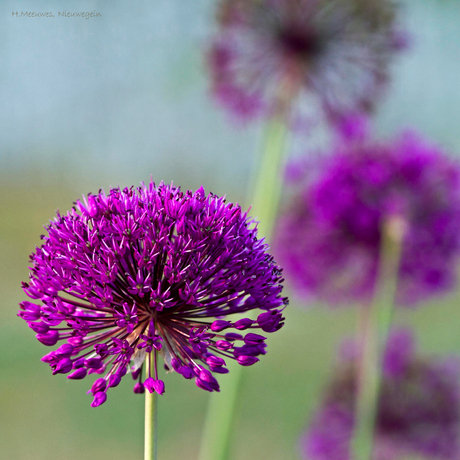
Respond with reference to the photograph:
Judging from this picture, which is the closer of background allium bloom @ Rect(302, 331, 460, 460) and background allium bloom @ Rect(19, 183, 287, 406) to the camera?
background allium bloom @ Rect(19, 183, 287, 406)

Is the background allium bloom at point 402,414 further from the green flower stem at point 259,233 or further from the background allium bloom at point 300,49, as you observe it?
the background allium bloom at point 300,49

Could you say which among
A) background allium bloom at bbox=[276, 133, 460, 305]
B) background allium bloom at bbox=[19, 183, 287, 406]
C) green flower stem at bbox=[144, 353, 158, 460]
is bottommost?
green flower stem at bbox=[144, 353, 158, 460]

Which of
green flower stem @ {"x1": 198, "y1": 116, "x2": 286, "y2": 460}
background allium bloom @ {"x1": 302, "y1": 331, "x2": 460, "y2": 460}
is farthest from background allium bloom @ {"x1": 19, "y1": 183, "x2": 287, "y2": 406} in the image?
background allium bloom @ {"x1": 302, "y1": 331, "x2": 460, "y2": 460}

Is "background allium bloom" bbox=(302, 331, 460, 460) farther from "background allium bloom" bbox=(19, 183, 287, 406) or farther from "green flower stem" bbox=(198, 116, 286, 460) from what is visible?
"background allium bloom" bbox=(19, 183, 287, 406)

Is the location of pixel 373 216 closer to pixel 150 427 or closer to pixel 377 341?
pixel 377 341

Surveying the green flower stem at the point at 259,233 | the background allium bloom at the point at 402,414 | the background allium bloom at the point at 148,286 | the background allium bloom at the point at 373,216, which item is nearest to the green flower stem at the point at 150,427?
the background allium bloom at the point at 148,286

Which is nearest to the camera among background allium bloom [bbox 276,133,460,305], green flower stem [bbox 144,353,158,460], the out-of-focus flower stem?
green flower stem [bbox 144,353,158,460]
